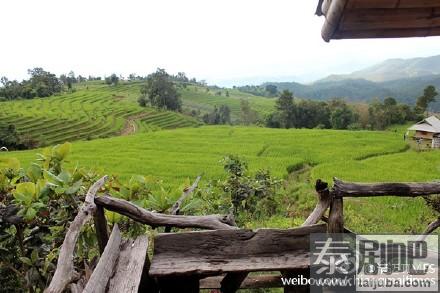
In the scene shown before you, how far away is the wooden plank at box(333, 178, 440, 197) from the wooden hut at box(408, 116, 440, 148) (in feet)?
72.2

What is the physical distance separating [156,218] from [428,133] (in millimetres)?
23639

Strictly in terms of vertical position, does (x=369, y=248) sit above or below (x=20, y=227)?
below

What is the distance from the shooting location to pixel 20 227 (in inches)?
71.4

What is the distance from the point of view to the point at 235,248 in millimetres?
1639

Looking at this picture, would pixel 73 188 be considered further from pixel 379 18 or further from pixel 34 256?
pixel 379 18

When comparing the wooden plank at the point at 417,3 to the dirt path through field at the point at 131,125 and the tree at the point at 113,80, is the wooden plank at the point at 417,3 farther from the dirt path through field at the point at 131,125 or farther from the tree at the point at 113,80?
the tree at the point at 113,80

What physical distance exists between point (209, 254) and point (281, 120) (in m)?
33.8

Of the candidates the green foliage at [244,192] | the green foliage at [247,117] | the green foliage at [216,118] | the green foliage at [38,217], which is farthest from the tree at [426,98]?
the green foliage at [38,217]

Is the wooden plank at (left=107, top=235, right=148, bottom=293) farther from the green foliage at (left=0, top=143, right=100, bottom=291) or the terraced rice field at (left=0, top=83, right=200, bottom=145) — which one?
the terraced rice field at (left=0, top=83, right=200, bottom=145)

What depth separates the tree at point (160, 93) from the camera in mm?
49188

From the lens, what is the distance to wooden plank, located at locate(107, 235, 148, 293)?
51.7 inches

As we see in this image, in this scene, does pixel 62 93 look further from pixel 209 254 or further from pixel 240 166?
pixel 209 254

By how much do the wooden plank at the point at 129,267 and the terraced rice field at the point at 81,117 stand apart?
114ft

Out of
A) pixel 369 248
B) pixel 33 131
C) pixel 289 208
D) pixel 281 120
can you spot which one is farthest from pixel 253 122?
pixel 369 248
